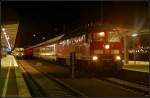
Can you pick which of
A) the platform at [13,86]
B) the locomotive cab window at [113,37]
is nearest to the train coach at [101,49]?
the locomotive cab window at [113,37]

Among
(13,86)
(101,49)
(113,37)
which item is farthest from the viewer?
(113,37)

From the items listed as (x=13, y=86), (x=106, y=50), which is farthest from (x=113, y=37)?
(x=13, y=86)

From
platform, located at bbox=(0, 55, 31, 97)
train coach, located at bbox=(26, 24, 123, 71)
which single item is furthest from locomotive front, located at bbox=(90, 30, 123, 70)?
platform, located at bbox=(0, 55, 31, 97)

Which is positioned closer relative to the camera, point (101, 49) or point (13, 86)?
point (13, 86)

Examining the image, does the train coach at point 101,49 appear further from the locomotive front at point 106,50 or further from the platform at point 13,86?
the platform at point 13,86

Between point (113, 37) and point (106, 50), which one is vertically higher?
point (113, 37)

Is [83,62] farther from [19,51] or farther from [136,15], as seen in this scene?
[19,51]

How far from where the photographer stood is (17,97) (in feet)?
44.7

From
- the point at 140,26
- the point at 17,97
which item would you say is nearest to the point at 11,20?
the point at 140,26

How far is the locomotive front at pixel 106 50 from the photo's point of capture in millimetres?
24000

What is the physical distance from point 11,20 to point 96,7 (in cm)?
1560

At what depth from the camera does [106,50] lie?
24.4m

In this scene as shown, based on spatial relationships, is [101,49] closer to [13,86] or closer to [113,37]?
[113,37]

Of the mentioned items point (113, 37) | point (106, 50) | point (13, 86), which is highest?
point (113, 37)
